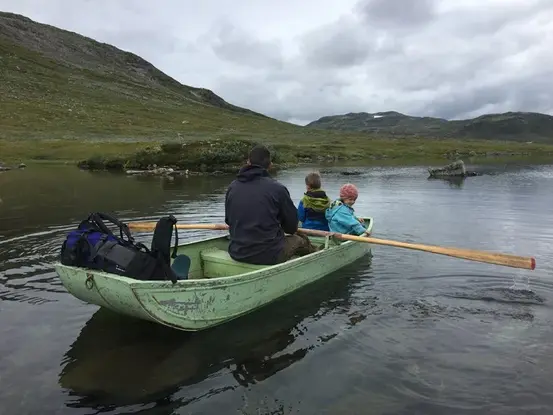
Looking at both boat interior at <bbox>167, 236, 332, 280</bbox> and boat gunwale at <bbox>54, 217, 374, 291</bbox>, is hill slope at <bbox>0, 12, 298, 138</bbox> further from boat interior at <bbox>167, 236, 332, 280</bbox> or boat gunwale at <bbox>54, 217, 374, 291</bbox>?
boat gunwale at <bbox>54, 217, 374, 291</bbox>

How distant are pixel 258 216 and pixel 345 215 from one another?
153 inches

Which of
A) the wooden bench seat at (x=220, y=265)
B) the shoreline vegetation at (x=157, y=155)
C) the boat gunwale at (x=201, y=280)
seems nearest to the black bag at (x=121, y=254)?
the boat gunwale at (x=201, y=280)

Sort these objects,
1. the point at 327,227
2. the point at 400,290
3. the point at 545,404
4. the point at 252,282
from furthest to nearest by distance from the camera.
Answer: the point at 327,227, the point at 400,290, the point at 252,282, the point at 545,404

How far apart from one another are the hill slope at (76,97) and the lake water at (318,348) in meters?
79.9

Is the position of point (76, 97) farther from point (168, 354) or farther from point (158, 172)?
point (168, 354)

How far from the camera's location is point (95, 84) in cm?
15375

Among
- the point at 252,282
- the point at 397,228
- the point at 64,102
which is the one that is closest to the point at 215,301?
the point at 252,282

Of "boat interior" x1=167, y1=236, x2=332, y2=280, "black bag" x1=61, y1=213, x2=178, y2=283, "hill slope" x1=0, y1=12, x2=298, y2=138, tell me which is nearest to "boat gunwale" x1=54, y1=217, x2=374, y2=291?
"black bag" x1=61, y1=213, x2=178, y2=283

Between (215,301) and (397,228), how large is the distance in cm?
1250

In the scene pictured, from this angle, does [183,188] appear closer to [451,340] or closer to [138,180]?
[138,180]

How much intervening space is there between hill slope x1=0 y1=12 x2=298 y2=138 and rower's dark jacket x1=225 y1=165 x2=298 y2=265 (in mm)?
80503

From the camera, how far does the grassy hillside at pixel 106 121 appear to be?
66.2 meters

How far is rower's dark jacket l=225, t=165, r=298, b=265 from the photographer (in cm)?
941

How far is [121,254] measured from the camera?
794cm
